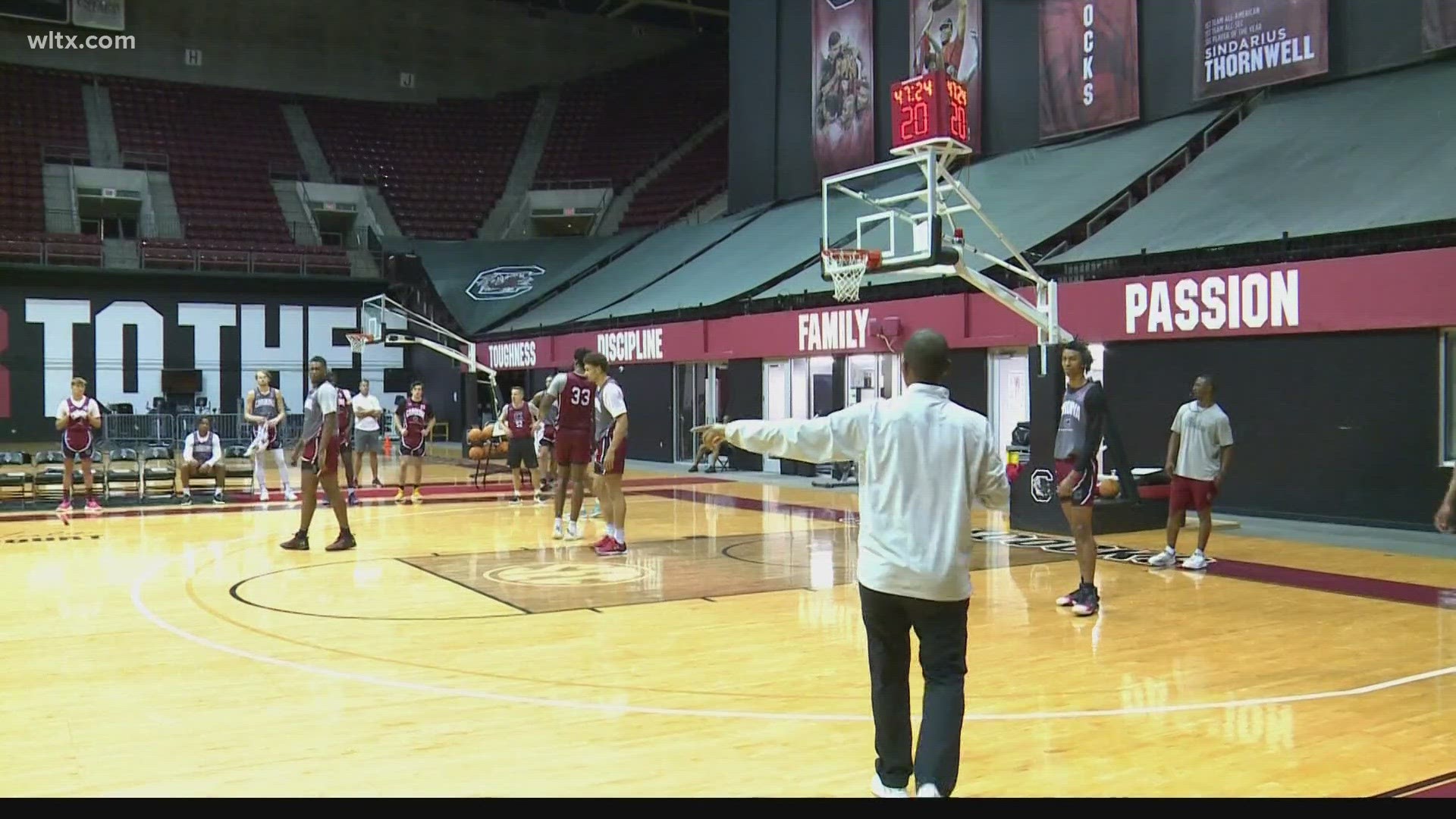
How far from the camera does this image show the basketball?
40.6 ft

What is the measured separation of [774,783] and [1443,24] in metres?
13.7

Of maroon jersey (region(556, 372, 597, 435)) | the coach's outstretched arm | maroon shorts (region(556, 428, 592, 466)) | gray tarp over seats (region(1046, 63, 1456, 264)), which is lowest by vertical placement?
maroon shorts (region(556, 428, 592, 466))

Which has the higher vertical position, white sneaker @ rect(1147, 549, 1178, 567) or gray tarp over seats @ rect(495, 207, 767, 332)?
gray tarp over seats @ rect(495, 207, 767, 332)

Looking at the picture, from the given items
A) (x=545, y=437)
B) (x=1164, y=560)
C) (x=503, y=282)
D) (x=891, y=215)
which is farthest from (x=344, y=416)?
(x=503, y=282)

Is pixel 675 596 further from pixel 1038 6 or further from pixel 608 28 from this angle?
pixel 608 28

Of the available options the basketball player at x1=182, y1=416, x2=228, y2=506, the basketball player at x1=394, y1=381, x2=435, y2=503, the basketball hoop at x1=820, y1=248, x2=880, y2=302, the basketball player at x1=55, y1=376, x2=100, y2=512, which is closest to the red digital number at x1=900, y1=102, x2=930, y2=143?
the basketball hoop at x1=820, y1=248, x2=880, y2=302

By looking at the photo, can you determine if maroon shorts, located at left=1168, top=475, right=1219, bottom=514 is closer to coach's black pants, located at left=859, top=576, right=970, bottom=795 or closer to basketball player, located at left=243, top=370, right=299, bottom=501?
coach's black pants, located at left=859, top=576, right=970, bottom=795

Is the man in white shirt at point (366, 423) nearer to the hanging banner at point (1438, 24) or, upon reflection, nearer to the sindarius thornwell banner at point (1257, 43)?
the sindarius thornwell banner at point (1257, 43)

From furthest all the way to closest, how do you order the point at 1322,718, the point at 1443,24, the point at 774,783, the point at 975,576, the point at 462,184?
1. the point at 462,184
2. the point at 1443,24
3. the point at 975,576
4. the point at 1322,718
5. the point at 774,783

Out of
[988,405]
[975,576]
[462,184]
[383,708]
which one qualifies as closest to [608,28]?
[462,184]

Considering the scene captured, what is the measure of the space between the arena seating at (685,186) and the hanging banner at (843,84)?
726 cm

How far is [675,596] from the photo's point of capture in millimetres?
8195

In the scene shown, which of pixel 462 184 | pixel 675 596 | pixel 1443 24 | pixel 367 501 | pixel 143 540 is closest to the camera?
pixel 675 596

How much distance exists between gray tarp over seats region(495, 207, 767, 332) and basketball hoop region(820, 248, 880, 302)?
33.1 feet
